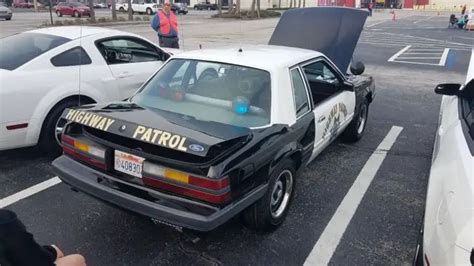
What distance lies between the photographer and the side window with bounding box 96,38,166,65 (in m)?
5.29

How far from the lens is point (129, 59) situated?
5668 millimetres

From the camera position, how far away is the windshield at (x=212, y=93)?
3352mm

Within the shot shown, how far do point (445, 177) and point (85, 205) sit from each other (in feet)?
9.71

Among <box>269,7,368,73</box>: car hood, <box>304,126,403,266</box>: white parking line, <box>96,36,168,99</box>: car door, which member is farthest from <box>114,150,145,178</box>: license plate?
<box>269,7,368,73</box>: car hood

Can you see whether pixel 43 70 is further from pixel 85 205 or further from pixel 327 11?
pixel 327 11

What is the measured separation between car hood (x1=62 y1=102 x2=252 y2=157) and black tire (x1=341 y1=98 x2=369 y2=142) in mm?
2727

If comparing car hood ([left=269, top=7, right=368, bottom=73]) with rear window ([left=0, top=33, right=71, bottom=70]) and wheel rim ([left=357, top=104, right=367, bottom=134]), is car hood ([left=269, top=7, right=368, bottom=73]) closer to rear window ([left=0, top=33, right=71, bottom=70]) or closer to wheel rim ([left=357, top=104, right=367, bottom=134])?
wheel rim ([left=357, top=104, right=367, bottom=134])

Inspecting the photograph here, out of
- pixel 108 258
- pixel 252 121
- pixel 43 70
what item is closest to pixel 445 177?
pixel 252 121

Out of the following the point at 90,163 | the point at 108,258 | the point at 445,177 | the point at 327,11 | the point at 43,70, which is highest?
the point at 327,11

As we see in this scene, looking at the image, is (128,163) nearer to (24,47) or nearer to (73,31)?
(24,47)

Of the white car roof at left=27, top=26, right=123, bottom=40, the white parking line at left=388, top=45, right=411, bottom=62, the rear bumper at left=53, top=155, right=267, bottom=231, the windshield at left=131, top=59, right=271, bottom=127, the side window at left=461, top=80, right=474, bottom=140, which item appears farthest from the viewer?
the white parking line at left=388, top=45, right=411, bottom=62

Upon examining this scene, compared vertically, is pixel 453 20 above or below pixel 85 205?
above

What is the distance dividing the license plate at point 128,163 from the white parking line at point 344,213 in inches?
55.2

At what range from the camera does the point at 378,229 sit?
350 centimetres
